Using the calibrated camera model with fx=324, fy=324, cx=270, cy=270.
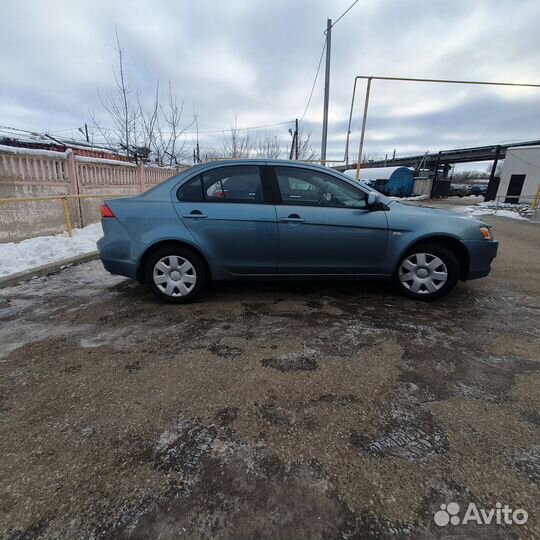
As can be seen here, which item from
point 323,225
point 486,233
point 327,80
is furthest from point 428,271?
point 327,80

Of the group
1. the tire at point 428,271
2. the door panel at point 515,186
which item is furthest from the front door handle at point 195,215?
the door panel at point 515,186

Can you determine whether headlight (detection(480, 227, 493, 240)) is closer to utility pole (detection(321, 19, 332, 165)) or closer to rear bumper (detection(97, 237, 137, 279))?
rear bumper (detection(97, 237, 137, 279))

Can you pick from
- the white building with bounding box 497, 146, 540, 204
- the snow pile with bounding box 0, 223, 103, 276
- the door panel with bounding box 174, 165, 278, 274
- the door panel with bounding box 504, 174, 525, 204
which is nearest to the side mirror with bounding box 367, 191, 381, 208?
the door panel with bounding box 174, 165, 278, 274

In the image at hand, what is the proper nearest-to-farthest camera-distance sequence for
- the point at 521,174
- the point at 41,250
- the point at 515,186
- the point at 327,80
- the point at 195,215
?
1. the point at 195,215
2. the point at 41,250
3. the point at 327,80
4. the point at 521,174
5. the point at 515,186

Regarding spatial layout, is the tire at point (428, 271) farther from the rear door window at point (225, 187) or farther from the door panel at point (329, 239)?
the rear door window at point (225, 187)

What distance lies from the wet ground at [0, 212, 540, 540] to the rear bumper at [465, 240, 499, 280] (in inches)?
17.5

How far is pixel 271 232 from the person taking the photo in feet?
11.6

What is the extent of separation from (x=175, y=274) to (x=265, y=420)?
212 cm

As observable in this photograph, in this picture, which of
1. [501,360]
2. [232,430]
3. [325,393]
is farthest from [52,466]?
[501,360]

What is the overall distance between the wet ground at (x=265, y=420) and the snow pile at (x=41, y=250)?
5.18 feet

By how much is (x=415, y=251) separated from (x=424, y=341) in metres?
1.20

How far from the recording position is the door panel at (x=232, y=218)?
3521mm

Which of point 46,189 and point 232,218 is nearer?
point 232,218

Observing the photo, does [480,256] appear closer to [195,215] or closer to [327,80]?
[195,215]
